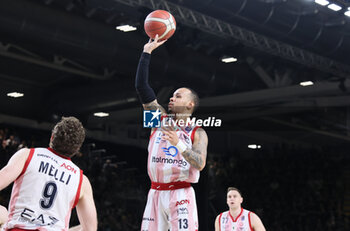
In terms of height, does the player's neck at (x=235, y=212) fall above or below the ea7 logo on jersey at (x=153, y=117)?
below

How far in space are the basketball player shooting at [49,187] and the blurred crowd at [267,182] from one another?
1562 cm

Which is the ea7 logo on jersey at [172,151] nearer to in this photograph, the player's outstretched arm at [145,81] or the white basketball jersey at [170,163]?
the white basketball jersey at [170,163]

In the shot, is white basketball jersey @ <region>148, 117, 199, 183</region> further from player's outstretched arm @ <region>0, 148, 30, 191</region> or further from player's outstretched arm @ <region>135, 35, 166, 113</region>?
player's outstretched arm @ <region>0, 148, 30, 191</region>

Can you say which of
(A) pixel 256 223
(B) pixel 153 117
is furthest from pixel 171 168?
(A) pixel 256 223

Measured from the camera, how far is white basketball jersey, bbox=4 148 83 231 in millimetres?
3533

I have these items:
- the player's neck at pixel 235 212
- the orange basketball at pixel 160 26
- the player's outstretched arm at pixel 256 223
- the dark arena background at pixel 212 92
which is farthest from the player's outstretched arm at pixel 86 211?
the dark arena background at pixel 212 92

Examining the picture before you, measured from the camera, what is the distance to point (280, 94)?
16.2 metres

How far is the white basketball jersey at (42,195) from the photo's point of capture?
3533 mm

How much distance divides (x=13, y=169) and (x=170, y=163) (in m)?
2.40

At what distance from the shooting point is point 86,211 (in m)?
Answer: 3.68

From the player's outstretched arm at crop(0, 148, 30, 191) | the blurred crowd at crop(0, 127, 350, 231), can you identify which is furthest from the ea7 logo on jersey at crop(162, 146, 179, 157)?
the blurred crowd at crop(0, 127, 350, 231)

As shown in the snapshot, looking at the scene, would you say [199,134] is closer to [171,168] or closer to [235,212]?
[171,168]

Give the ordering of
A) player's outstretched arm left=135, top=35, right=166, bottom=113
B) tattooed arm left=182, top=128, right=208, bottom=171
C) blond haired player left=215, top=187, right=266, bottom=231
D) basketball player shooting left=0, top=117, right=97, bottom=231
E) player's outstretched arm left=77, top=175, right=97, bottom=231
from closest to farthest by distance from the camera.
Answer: basketball player shooting left=0, top=117, right=97, bottom=231
player's outstretched arm left=77, top=175, right=97, bottom=231
tattooed arm left=182, top=128, right=208, bottom=171
player's outstretched arm left=135, top=35, right=166, bottom=113
blond haired player left=215, top=187, right=266, bottom=231

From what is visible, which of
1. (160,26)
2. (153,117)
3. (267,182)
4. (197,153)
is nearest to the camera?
(197,153)
